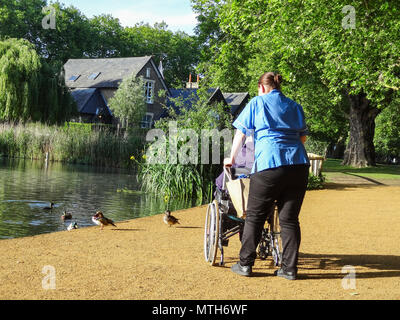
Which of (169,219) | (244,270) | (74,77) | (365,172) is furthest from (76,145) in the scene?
(74,77)

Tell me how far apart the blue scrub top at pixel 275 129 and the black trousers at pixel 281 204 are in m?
0.09

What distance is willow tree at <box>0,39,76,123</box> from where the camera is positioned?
3189 centimetres

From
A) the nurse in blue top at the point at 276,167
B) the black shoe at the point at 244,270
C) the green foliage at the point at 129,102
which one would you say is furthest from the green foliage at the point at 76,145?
the nurse in blue top at the point at 276,167

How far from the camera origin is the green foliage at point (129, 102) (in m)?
44.8

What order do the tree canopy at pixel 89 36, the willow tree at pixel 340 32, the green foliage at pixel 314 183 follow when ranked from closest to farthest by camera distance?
1. the willow tree at pixel 340 32
2. the green foliage at pixel 314 183
3. the tree canopy at pixel 89 36

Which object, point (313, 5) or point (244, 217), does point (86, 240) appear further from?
point (313, 5)

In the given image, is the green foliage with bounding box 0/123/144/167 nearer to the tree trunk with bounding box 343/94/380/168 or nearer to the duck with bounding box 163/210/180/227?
the tree trunk with bounding box 343/94/380/168

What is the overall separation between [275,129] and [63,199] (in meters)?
9.47

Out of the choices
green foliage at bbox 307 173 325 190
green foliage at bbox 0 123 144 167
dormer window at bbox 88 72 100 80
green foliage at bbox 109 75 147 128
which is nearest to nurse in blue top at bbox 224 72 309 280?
green foliage at bbox 307 173 325 190

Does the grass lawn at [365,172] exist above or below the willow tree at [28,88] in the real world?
below

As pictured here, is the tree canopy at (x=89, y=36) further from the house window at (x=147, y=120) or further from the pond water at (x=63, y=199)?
the pond water at (x=63, y=199)

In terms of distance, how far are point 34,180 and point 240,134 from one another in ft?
44.1

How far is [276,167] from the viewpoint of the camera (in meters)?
5.22

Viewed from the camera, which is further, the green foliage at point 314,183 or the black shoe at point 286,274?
the green foliage at point 314,183
